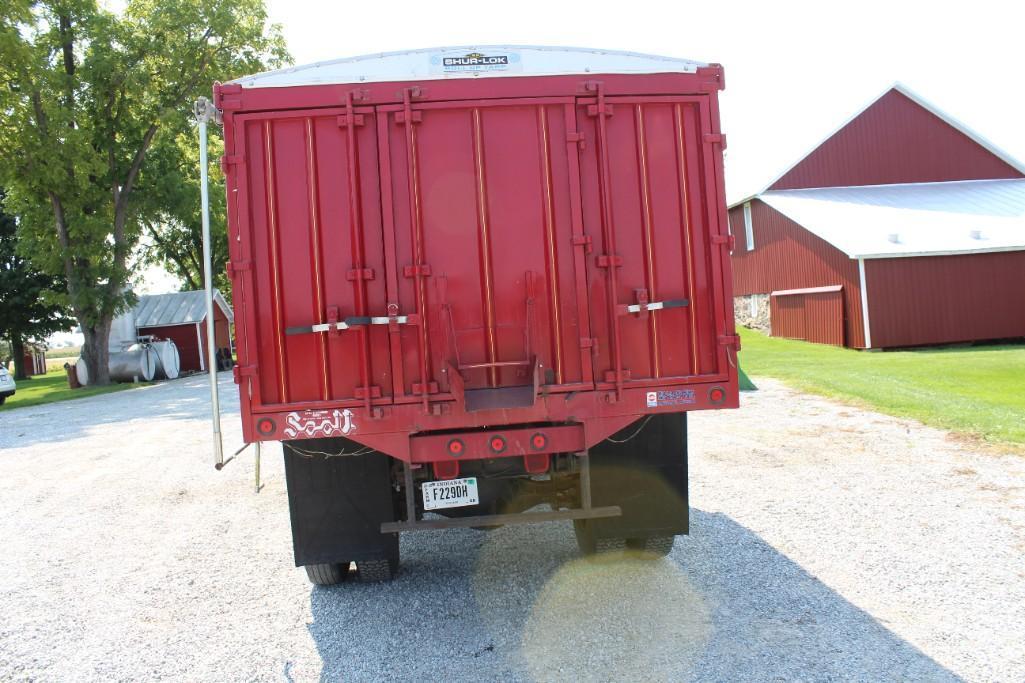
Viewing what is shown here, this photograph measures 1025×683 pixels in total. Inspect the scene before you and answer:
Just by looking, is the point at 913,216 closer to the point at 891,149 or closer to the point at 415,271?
the point at 891,149

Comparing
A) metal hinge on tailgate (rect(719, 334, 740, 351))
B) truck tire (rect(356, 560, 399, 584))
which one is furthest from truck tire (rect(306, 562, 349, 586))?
metal hinge on tailgate (rect(719, 334, 740, 351))

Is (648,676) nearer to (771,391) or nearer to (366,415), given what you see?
(366,415)

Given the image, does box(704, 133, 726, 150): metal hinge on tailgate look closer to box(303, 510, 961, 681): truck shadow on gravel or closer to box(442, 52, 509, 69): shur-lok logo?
box(442, 52, 509, 69): shur-lok logo

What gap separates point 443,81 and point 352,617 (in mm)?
3324

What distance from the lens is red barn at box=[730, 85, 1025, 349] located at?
1007 inches

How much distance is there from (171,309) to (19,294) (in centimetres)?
791

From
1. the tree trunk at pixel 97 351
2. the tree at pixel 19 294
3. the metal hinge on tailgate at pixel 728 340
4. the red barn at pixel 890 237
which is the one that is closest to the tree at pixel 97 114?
the tree trunk at pixel 97 351

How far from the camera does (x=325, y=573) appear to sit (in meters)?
5.83

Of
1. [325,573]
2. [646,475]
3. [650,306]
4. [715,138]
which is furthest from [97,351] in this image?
[715,138]

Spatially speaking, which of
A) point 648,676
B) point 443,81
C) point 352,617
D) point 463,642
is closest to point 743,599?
point 648,676

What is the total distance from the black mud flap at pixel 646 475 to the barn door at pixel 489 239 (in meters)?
0.68

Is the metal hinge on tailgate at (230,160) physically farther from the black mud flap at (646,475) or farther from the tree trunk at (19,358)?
the tree trunk at (19,358)

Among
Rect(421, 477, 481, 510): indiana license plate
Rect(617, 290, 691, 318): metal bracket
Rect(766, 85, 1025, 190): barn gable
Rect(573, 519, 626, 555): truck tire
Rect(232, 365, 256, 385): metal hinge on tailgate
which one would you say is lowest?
Rect(573, 519, 626, 555): truck tire

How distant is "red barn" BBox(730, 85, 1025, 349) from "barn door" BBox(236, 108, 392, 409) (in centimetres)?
2286
